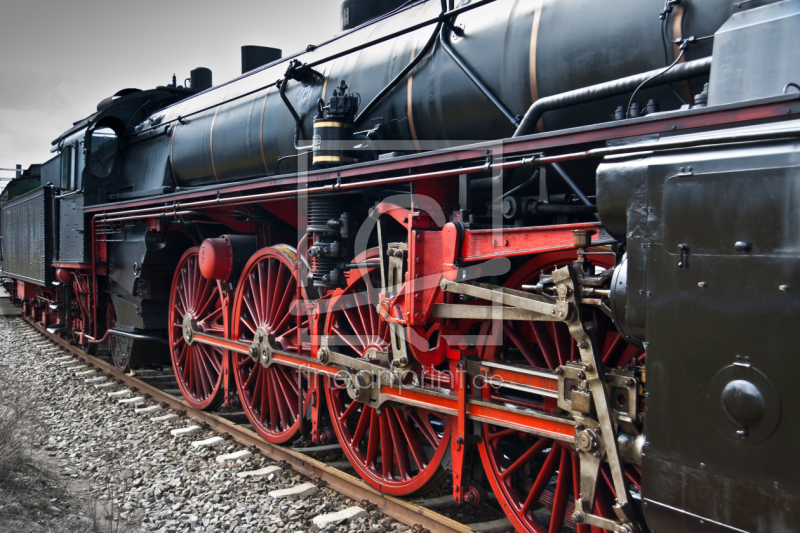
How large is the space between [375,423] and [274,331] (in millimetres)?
1274

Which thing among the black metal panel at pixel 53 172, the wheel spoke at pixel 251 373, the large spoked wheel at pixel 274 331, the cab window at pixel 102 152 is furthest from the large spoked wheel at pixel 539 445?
the black metal panel at pixel 53 172

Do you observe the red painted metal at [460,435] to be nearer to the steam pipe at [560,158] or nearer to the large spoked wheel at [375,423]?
the large spoked wheel at [375,423]

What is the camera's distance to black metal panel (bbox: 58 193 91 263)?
767 cm

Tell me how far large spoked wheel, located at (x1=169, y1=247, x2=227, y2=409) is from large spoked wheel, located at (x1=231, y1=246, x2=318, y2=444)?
0.33m

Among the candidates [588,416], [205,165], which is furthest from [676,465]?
[205,165]

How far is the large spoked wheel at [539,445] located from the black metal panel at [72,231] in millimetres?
6201

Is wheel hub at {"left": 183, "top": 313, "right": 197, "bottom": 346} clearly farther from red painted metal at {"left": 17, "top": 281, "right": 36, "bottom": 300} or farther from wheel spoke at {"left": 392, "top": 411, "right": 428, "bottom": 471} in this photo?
red painted metal at {"left": 17, "top": 281, "right": 36, "bottom": 300}

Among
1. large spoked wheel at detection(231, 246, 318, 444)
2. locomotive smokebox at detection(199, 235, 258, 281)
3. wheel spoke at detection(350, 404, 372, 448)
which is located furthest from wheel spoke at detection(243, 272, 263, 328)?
wheel spoke at detection(350, 404, 372, 448)

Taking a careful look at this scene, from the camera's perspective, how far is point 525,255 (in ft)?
10.4

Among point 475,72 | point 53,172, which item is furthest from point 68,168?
point 475,72

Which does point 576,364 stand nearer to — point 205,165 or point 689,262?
point 689,262

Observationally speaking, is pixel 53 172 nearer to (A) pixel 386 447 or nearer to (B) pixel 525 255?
(A) pixel 386 447

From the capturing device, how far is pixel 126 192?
7852 millimetres

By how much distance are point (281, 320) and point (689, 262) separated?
11.4 ft
